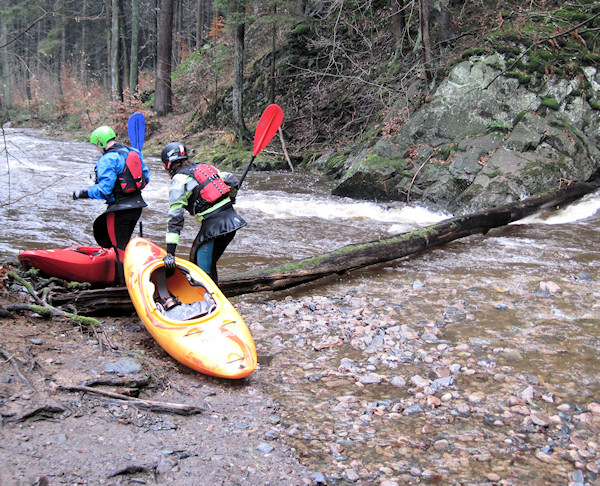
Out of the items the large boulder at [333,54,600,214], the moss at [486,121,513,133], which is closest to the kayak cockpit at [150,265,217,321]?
the large boulder at [333,54,600,214]

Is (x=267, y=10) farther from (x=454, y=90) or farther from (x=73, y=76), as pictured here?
(x=73, y=76)

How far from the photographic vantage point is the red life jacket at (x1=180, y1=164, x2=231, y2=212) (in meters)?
4.15

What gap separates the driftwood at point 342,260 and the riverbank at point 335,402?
0.22 metres

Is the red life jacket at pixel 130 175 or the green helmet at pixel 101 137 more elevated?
the green helmet at pixel 101 137

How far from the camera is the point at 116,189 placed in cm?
466

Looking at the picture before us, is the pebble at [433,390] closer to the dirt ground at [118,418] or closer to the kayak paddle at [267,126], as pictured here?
the dirt ground at [118,418]

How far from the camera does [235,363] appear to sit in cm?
333

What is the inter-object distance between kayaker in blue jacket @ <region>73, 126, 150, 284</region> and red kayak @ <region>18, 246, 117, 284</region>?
0.12 meters

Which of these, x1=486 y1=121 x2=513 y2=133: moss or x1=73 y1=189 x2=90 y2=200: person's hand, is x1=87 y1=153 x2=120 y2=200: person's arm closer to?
x1=73 y1=189 x2=90 y2=200: person's hand

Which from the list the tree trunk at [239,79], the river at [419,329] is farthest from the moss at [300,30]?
the river at [419,329]

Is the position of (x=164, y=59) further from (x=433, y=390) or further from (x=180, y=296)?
(x=433, y=390)

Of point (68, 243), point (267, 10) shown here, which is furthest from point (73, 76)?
point (68, 243)

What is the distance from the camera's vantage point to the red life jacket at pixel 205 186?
4.15 meters

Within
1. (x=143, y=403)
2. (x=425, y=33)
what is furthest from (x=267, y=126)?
(x=425, y=33)
